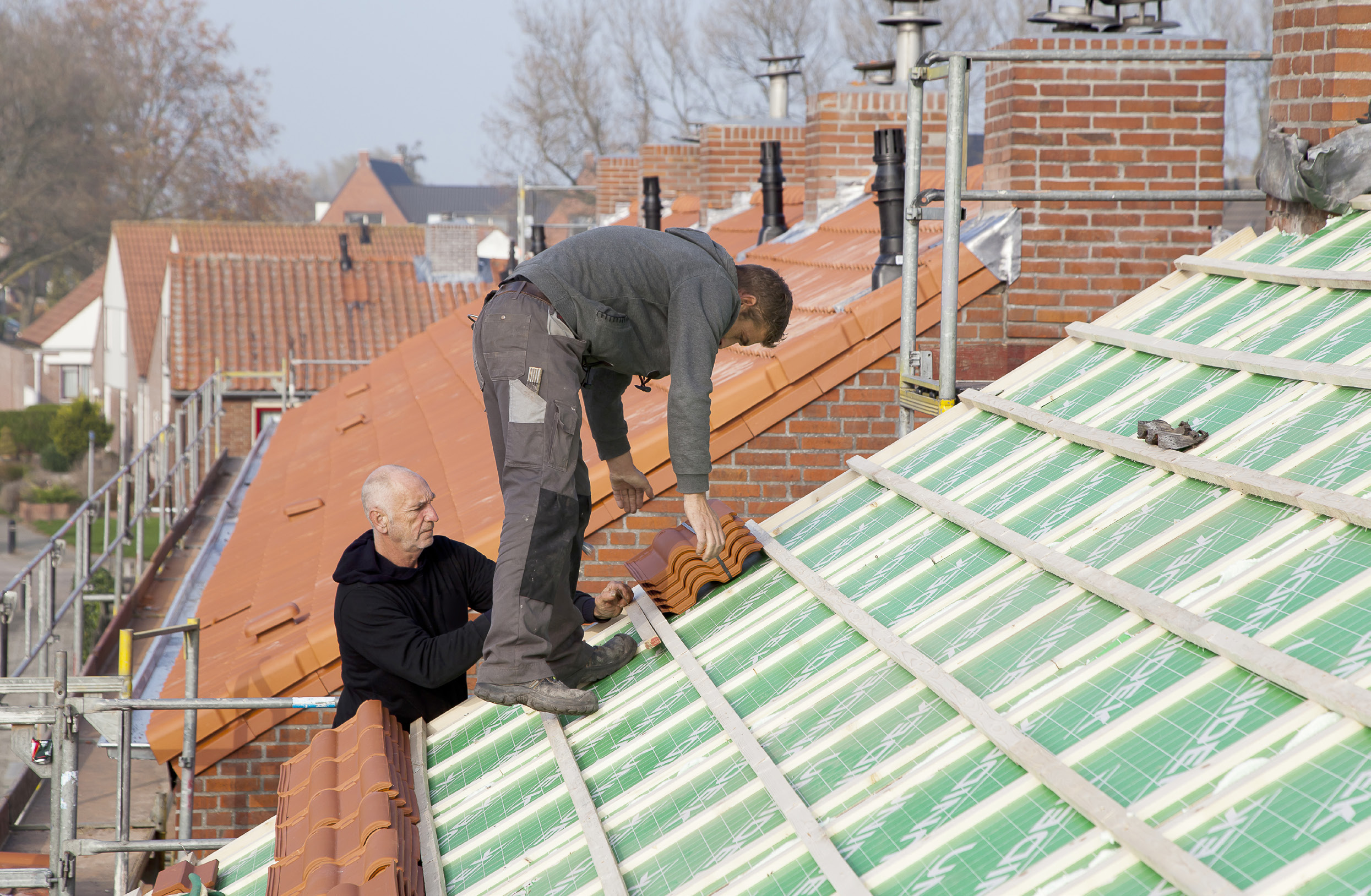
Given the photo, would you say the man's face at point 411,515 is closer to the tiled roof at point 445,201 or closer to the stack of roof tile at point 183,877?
the stack of roof tile at point 183,877

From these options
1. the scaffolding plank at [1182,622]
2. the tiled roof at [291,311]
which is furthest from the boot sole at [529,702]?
the tiled roof at [291,311]

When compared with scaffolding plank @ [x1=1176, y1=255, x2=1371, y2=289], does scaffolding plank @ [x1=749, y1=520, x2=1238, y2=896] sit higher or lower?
lower

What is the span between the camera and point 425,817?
373 centimetres

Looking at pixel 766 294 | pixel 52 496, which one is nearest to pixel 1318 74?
pixel 766 294

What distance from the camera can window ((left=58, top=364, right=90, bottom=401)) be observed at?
5278cm

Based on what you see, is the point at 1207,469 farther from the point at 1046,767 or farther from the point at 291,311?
the point at 291,311

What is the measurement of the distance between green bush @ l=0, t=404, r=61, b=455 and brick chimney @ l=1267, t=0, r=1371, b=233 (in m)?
39.6

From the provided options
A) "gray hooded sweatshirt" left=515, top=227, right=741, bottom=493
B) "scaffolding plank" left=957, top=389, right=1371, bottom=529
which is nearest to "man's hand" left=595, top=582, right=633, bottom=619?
"gray hooded sweatshirt" left=515, top=227, right=741, bottom=493

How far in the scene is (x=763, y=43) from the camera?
46344 millimetres

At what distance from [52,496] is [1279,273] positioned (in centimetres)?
3472

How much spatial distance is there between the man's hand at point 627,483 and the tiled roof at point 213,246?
1089 inches

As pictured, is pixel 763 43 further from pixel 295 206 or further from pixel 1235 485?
pixel 1235 485

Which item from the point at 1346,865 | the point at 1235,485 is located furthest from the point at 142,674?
the point at 1346,865

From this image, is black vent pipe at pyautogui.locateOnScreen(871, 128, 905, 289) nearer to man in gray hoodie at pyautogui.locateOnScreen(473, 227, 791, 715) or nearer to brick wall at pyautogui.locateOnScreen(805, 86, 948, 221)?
man in gray hoodie at pyautogui.locateOnScreen(473, 227, 791, 715)
